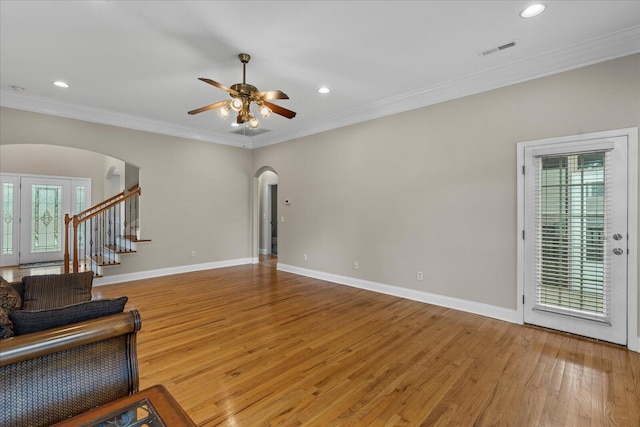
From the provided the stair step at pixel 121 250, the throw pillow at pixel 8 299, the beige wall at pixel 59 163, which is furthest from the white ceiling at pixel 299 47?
the beige wall at pixel 59 163

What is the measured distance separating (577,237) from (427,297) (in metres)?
1.91

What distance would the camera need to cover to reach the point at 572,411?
203 cm

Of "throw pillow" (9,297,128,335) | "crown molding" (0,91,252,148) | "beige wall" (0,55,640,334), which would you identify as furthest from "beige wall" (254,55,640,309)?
"throw pillow" (9,297,128,335)

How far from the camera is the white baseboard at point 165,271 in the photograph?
17.5 ft

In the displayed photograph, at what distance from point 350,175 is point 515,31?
2.99 m

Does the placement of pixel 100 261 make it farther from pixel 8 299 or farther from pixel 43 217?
pixel 43 217

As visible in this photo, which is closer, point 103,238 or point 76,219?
point 76,219

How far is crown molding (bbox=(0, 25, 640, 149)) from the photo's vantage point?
9.89 ft

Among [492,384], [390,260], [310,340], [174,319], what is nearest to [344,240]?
[390,260]

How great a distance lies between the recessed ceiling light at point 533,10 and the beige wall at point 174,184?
5.94 m

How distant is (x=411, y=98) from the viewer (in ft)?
14.5

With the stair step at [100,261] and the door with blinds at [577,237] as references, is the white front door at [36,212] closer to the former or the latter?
the stair step at [100,261]

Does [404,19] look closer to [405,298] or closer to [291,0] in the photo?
[291,0]

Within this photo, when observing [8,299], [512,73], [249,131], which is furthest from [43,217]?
[512,73]
